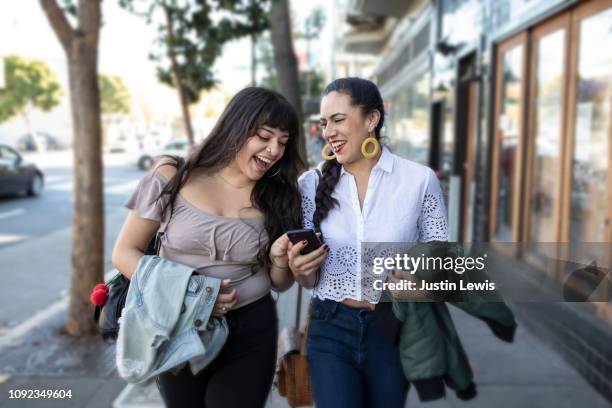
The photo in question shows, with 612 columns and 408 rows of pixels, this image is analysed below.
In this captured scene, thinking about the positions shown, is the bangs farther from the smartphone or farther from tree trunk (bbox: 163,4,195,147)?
tree trunk (bbox: 163,4,195,147)

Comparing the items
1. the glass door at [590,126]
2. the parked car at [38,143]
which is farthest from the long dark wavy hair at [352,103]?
the parked car at [38,143]

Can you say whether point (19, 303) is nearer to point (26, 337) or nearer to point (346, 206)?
point (26, 337)

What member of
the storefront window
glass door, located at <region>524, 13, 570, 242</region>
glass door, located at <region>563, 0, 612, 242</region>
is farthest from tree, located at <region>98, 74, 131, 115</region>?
glass door, located at <region>563, 0, 612, 242</region>

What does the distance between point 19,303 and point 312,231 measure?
5717 millimetres

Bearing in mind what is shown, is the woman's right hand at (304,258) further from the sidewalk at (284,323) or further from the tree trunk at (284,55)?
the tree trunk at (284,55)

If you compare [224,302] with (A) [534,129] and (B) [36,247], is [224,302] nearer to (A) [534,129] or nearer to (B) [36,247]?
(A) [534,129]

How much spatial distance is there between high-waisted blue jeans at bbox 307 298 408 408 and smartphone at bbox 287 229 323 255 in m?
0.29

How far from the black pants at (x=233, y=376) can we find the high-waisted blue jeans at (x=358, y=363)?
0.78 feet

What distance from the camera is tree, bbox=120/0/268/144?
8.43 meters

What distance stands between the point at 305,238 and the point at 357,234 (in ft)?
0.84

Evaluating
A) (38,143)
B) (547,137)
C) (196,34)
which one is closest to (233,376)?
(547,137)

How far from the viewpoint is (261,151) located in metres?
2.26

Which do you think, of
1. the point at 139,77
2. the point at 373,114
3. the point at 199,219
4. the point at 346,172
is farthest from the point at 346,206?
the point at 139,77

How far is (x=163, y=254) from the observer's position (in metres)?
2.27
